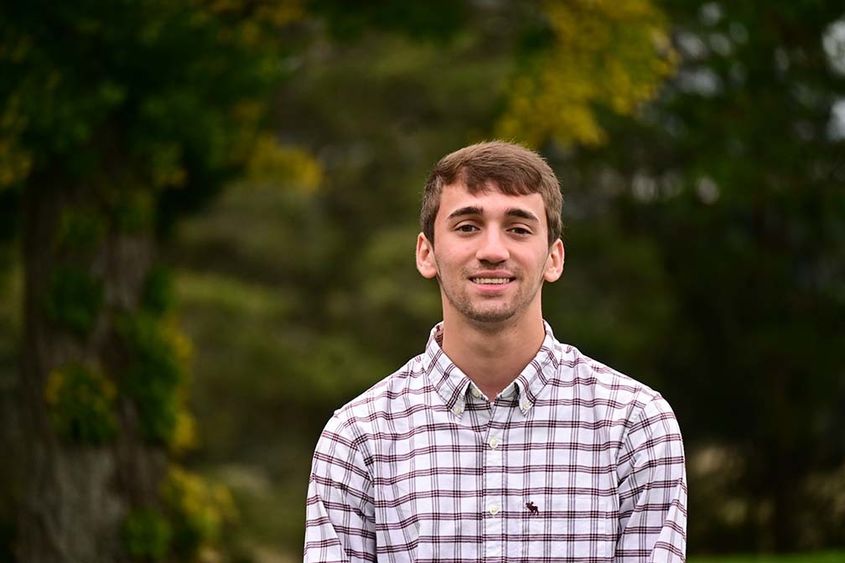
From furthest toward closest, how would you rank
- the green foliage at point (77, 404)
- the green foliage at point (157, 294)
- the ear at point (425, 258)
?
the green foliage at point (157, 294) → the green foliage at point (77, 404) → the ear at point (425, 258)

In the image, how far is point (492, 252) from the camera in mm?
2334

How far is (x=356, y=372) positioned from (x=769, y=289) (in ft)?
19.6

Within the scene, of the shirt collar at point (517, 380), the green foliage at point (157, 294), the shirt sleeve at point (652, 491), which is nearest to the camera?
the shirt sleeve at point (652, 491)

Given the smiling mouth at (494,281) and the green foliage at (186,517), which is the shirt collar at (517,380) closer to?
the smiling mouth at (494,281)

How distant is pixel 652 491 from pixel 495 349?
0.39 metres

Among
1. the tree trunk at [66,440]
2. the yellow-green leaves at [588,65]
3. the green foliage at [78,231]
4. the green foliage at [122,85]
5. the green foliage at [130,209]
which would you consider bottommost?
the tree trunk at [66,440]

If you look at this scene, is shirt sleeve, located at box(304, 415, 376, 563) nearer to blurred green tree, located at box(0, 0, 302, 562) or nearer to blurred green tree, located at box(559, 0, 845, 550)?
blurred green tree, located at box(0, 0, 302, 562)

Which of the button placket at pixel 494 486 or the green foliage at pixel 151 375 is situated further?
the green foliage at pixel 151 375

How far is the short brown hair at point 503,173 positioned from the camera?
2.36m

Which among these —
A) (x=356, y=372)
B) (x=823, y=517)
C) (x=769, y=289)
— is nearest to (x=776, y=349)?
(x=769, y=289)

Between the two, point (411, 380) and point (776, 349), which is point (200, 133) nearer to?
point (411, 380)

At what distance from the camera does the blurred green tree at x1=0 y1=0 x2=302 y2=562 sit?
7727 mm

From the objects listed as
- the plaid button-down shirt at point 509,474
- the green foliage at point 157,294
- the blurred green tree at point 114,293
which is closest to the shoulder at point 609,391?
the plaid button-down shirt at point 509,474

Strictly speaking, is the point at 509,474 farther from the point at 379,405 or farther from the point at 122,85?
the point at 122,85
